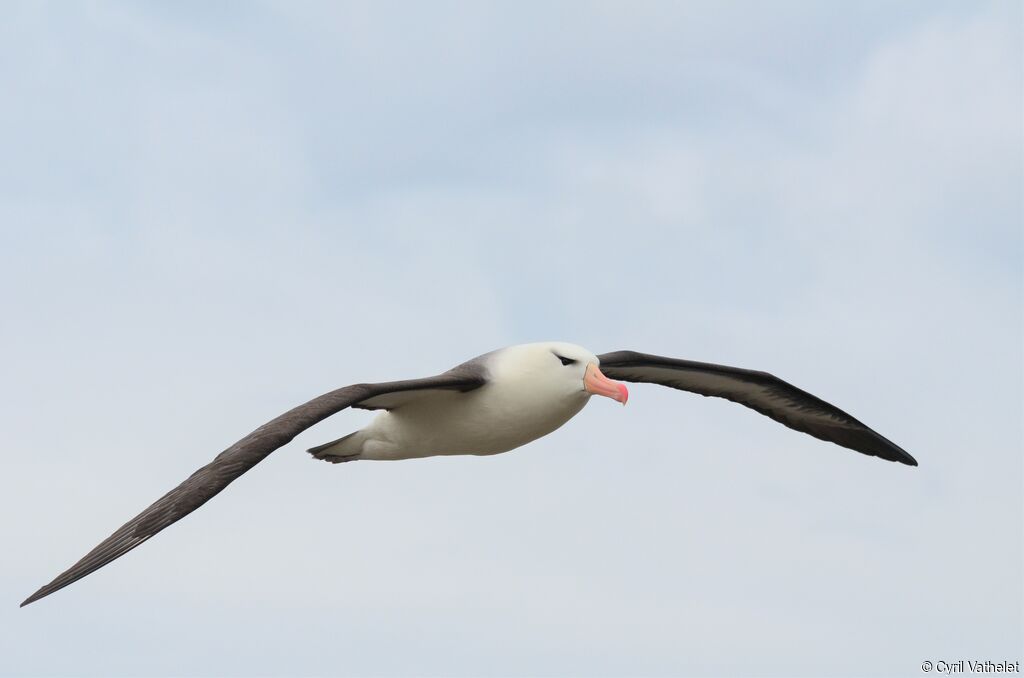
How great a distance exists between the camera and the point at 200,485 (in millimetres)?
11570

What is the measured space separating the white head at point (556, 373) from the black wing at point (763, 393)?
5.52 feet

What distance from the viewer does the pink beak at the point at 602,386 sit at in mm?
13874

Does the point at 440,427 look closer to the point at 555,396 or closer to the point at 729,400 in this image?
the point at 555,396

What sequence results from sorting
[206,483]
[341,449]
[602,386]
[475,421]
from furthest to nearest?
1. [341,449]
2. [475,421]
3. [602,386]
4. [206,483]

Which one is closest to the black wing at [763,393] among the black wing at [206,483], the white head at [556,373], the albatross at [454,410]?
the albatross at [454,410]

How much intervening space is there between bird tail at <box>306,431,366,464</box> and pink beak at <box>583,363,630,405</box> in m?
2.43

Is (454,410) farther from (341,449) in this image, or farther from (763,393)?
(763,393)

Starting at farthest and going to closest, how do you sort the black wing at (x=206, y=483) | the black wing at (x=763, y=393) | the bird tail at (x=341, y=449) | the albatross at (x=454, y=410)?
the black wing at (x=763, y=393) → the bird tail at (x=341, y=449) → the albatross at (x=454, y=410) → the black wing at (x=206, y=483)

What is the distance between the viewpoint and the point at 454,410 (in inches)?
559

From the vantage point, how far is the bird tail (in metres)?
14.9

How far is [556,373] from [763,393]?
386cm

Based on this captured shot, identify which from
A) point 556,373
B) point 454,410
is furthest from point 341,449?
point 556,373

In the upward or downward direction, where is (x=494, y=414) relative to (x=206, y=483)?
upward

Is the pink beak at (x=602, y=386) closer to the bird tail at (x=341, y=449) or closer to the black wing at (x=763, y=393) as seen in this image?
the black wing at (x=763, y=393)
